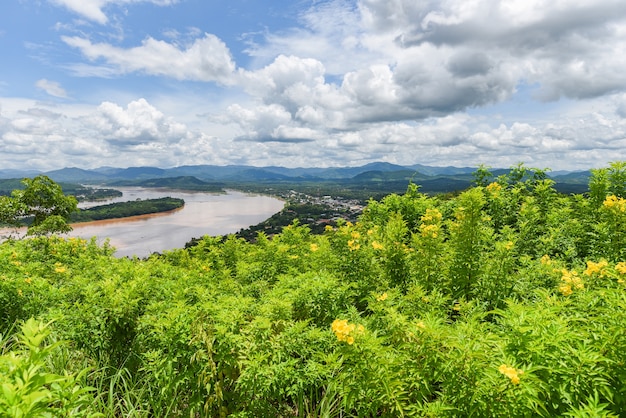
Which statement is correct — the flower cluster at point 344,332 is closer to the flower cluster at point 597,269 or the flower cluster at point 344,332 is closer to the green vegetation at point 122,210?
the flower cluster at point 597,269

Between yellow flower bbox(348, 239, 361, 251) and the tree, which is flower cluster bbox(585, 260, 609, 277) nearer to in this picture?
yellow flower bbox(348, 239, 361, 251)

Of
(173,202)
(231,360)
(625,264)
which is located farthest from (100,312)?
(173,202)

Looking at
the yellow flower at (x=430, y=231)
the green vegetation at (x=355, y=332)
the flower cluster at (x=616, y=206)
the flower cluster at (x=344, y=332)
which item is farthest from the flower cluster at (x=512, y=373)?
the flower cluster at (x=616, y=206)

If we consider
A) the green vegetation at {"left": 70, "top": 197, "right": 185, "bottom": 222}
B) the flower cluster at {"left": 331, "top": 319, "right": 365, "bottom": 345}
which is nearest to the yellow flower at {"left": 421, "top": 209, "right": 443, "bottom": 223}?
the flower cluster at {"left": 331, "top": 319, "right": 365, "bottom": 345}

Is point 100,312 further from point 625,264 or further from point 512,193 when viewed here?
point 512,193

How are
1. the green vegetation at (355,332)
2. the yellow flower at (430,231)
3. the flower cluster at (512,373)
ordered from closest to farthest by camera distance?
1. the flower cluster at (512,373)
2. the green vegetation at (355,332)
3. the yellow flower at (430,231)

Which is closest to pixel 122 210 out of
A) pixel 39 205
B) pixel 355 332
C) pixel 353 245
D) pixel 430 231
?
pixel 39 205
